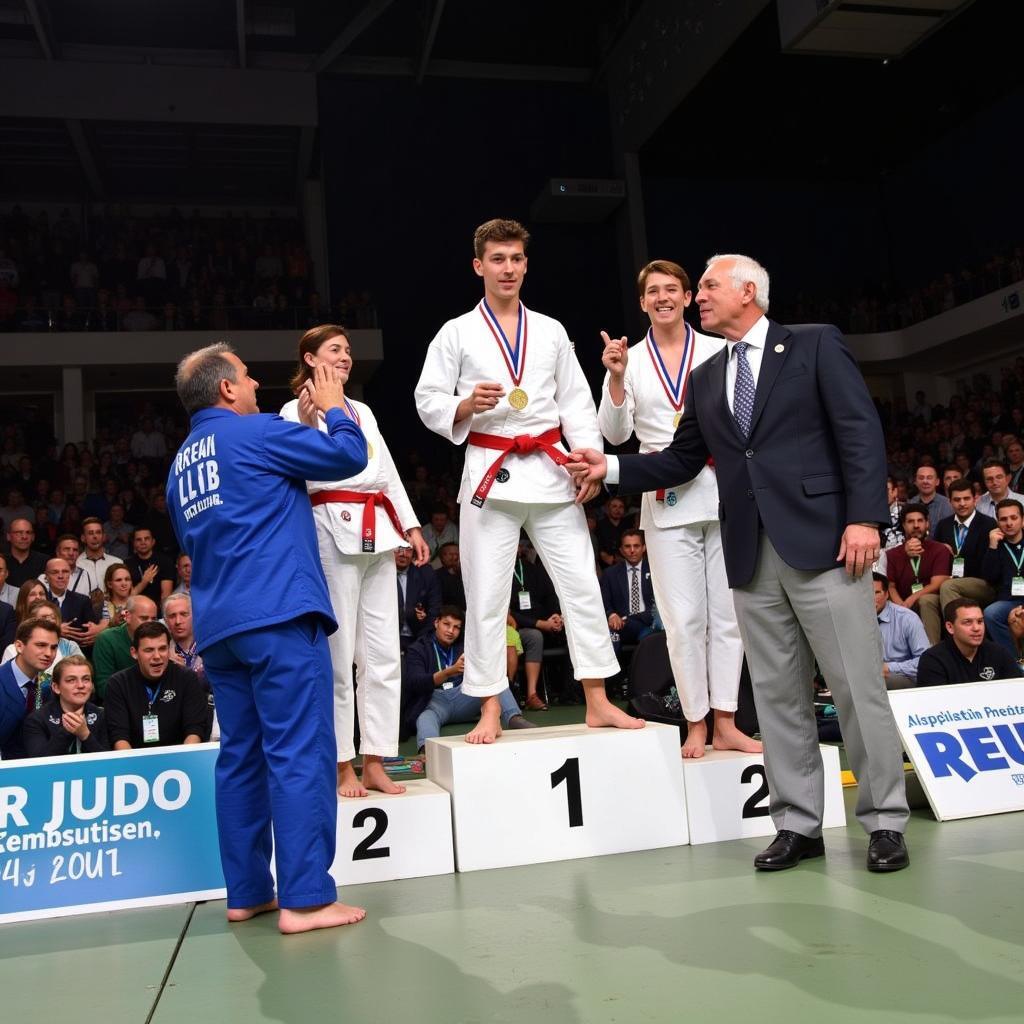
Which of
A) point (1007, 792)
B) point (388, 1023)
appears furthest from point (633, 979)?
point (1007, 792)

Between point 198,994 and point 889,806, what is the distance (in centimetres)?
189

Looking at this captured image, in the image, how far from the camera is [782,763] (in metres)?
3.13

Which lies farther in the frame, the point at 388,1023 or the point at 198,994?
the point at 198,994

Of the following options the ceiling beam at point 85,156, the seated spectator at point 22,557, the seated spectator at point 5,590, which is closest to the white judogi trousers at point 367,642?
the seated spectator at point 5,590

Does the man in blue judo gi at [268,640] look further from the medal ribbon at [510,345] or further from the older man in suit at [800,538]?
the older man in suit at [800,538]

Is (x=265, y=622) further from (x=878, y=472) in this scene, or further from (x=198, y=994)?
(x=878, y=472)

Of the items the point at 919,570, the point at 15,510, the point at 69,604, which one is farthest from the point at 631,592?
the point at 15,510

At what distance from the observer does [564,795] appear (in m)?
3.50

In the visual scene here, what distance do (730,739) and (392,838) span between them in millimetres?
1289

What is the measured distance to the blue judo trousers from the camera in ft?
9.00

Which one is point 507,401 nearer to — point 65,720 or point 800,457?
point 800,457

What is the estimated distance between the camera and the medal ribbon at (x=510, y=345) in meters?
3.66

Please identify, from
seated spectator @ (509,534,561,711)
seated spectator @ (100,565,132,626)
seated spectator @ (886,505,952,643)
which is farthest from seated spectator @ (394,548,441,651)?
seated spectator @ (886,505,952,643)

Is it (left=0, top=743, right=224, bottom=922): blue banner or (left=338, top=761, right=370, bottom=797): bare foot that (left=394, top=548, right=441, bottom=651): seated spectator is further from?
(left=0, top=743, right=224, bottom=922): blue banner
